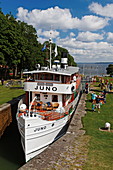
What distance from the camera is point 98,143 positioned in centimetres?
1096

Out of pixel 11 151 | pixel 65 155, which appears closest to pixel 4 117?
pixel 11 151

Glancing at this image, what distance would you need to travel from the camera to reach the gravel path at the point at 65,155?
8.65 metres

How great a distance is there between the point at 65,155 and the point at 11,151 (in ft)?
19.7

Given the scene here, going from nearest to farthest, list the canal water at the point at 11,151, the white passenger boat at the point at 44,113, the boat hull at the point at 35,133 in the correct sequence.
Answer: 1. the boat hull at the point at 35,133
2. the white passenger boat at the point at 44,113
3. the canal water at the point at 11,151

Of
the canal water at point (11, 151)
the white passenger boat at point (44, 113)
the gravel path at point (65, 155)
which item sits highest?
the white passenger boat at point (44, 113)

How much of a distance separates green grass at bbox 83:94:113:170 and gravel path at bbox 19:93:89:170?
0.39 metres

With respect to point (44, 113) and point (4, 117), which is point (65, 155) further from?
point (4, 117)

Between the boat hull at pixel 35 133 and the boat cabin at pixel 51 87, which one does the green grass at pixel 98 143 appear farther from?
the boat cabin at pixel 51 87

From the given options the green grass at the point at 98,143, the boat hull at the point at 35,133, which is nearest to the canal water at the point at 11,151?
the boat hull at the point at 35,133

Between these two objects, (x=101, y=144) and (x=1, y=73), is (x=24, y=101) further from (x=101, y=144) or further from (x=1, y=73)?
(x=1, y=73)

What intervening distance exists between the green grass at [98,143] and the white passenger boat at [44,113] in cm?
235

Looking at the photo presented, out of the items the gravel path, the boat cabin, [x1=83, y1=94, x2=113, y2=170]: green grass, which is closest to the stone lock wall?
the boat cabin

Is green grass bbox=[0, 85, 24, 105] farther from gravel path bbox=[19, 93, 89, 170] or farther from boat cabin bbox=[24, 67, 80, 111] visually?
gravel path bbox=[19, 93, 89, 170]

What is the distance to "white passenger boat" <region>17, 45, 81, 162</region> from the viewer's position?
11.1m
